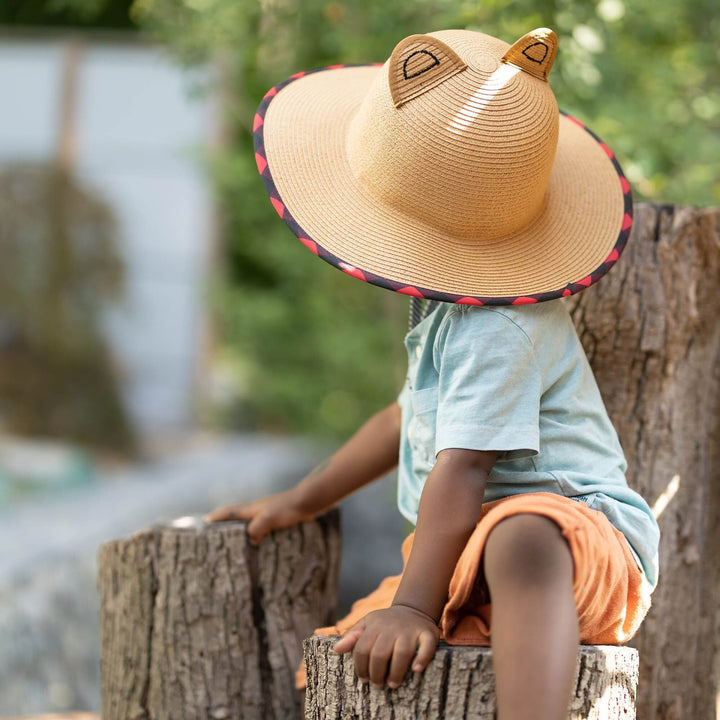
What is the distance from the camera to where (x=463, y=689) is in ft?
4.23

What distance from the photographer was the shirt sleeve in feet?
4.48

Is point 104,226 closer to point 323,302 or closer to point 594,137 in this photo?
point 323,302

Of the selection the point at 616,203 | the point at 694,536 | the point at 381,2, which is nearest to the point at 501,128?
the point at 616,203

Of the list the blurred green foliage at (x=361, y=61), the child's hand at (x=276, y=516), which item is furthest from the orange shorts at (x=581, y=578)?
the blurred green foliage at (x=361, y=61)

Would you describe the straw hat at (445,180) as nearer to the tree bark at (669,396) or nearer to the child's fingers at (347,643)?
the tree bark at (669,396)

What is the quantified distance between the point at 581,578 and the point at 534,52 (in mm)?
822

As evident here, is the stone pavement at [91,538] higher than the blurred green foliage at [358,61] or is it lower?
lower

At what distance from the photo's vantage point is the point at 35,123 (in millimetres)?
6281

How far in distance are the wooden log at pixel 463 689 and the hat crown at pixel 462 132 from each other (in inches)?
26.1

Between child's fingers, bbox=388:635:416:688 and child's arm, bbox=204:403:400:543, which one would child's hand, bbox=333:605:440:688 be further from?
child's arm, bbox=204:403:400:543

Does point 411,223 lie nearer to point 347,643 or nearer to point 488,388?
point 488,388

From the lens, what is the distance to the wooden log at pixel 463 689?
1.29 m

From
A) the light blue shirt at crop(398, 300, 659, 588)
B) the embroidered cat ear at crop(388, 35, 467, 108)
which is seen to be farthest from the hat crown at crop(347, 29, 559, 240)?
the light blue shirt at crop(398, 300, 659, 588)

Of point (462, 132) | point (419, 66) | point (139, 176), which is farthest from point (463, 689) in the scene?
point (139, 176)
